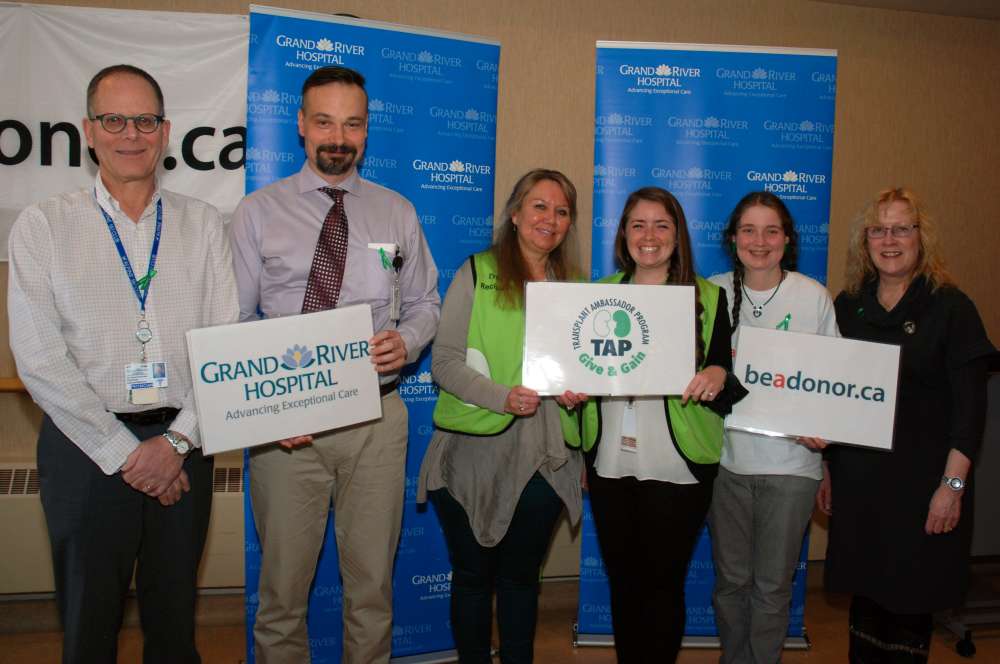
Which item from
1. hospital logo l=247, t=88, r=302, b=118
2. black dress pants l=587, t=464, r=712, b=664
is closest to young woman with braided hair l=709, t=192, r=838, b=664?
black dress pants l=587, t=464, r=712, b=664

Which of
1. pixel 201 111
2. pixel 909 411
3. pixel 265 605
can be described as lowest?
pixel 265 605

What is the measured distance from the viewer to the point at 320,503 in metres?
2.58

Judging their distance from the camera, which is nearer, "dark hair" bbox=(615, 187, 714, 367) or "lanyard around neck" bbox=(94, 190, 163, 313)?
"lanyard around neck" bbox=(94, 190, 163, 313)

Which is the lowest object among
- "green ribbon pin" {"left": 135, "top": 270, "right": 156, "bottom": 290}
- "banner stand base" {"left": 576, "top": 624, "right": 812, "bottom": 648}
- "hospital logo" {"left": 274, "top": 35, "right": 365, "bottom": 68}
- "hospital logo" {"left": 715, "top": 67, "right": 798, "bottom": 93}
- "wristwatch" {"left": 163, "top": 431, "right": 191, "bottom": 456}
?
"banner stand base" {"left": 576, "top": 624, "right": 812, "bottom": 648}

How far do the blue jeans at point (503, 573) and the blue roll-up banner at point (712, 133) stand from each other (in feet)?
4.44

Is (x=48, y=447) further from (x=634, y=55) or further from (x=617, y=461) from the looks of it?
(x=634, y=55)

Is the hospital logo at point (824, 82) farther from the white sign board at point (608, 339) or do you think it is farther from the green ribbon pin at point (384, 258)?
the green ribbon pin at point (384, 258)

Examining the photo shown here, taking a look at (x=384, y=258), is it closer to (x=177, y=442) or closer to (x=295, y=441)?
(x=295, y=441)

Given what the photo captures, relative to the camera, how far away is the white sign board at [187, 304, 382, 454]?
2184 millimetres

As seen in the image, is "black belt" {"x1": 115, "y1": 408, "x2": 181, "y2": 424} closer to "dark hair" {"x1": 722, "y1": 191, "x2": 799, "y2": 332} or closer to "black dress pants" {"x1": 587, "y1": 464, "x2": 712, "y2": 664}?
"black dress pants" {"x1": 587, "y1": 464, "x2": 712, "y2": 664}

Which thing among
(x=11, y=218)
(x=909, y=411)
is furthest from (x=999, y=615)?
(x=11, y=218)

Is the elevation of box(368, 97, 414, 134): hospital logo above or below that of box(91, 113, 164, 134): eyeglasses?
above

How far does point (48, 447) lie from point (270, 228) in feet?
3.13

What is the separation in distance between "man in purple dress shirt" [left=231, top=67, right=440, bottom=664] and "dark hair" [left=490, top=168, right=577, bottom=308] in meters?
0.34
